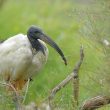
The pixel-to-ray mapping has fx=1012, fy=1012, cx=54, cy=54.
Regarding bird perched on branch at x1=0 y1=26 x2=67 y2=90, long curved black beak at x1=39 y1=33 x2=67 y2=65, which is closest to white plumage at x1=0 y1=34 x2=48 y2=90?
bird perched on branch at x1=0 y1=26 x2=67 y2=90

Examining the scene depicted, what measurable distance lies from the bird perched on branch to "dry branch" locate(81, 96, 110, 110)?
1.67 m

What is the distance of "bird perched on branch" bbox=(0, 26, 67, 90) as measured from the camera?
11453mm

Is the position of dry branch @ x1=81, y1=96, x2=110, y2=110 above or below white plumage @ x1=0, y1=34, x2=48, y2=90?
below

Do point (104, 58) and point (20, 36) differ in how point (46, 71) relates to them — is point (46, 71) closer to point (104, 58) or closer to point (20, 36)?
point (20, 36)

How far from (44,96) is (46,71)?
6.60 metres

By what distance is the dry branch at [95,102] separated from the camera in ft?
32.0

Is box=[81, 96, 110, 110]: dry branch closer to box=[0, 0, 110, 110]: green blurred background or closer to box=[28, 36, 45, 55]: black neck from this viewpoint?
box=[0, 0, 110, 110]: green blurred background

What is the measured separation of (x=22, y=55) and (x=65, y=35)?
772 centimetres

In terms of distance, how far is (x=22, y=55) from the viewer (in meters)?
11.5

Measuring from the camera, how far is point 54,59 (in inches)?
644

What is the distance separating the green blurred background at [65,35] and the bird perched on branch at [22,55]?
0.33m

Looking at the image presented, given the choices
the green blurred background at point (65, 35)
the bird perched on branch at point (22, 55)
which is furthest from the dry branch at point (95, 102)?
the bird perched on branch at point (22, 55)

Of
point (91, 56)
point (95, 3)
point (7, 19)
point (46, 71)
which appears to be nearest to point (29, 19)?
point (7, 19)

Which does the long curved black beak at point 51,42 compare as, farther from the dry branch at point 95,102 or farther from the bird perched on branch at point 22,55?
the dry branch at point 95,102
